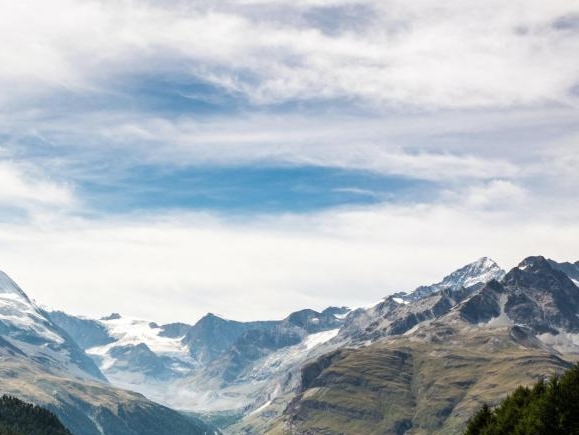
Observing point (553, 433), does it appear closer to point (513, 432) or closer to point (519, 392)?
point (513, 432)

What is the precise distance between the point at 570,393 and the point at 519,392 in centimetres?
1977

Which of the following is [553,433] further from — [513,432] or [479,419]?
[479,419]

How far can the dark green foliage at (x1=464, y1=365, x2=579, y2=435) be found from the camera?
5241 inches

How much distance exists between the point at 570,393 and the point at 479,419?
27.0 m

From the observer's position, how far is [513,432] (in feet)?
464

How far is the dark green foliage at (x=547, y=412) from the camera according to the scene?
133125 mm

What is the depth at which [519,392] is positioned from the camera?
154000mm

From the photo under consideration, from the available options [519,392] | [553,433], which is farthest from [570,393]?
[519,392]

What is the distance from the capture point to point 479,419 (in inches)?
Answer: 6220

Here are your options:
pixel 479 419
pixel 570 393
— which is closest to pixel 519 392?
Answer: pixel 479 419

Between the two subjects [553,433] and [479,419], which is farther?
[479,419]

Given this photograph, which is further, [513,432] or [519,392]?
[519,392]

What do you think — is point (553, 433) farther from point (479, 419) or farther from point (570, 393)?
point (479, 419)

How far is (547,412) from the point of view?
134250mm
